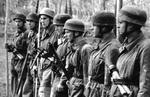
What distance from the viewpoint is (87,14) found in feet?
63.2

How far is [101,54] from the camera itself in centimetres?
569

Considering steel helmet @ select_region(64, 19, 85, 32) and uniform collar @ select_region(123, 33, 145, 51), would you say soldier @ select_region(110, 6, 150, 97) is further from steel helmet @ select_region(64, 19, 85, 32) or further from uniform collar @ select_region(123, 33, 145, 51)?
steel helmet @ select_region(64, 19, 85, 32)

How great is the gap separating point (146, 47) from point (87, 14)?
48.8 ft

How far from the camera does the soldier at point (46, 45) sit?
27.3 ft

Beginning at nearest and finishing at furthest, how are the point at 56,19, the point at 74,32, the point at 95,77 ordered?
the point at 95,77 → the point at 74,32 → the point at 56,19

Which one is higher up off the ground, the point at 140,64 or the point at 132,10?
the point at 132,10

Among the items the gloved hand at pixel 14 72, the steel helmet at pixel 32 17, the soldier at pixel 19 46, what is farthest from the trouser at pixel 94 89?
the gloved hand at pixel 14 72

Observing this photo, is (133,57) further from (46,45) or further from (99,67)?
(46,45)

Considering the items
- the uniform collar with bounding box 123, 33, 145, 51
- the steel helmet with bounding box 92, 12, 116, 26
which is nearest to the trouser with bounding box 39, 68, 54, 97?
the steel helmet with bounding box 92, 12, 116, 26

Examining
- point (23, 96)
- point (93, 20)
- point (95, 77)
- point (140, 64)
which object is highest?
point (93, 20)

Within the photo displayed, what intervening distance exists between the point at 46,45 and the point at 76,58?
191cm

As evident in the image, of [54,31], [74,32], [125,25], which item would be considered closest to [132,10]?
[125,25]

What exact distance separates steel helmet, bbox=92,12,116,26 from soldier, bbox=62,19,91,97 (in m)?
0.75

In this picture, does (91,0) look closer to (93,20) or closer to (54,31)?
(54,31)
